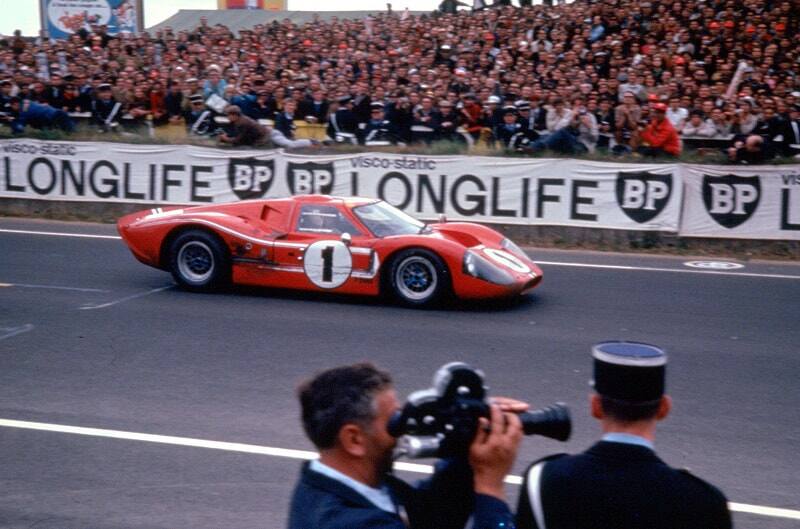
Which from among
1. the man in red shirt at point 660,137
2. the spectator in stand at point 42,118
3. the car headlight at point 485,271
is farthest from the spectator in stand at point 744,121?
the spectator in stand at point 42,118

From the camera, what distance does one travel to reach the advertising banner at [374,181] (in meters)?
14.0

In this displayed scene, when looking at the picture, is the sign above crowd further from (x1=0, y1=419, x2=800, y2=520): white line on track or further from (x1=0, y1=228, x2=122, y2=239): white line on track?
(x1=0, y1=419, x2=800, y2=520): white line on track

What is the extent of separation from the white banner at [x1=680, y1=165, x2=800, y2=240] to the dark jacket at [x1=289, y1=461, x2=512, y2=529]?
39.2ft

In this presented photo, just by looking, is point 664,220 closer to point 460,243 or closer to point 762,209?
point 762,209

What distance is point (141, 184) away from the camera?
53.5 ft

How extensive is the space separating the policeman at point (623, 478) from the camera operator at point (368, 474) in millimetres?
121

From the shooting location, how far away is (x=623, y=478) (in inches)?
89.1

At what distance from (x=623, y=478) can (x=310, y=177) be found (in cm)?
1329

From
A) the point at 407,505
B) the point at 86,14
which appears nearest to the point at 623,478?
the point at 407,505

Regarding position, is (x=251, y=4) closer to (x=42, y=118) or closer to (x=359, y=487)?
(x=42, y=118)

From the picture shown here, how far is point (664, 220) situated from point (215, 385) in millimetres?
8388

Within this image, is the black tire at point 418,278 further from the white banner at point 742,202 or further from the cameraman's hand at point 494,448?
the cameraman's hand at point 494,448

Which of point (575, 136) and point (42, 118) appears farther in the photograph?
point (42, 118)

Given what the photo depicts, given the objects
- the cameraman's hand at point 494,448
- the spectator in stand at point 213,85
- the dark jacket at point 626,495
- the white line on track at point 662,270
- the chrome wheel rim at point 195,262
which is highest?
the spectator in stand at point 213,85
